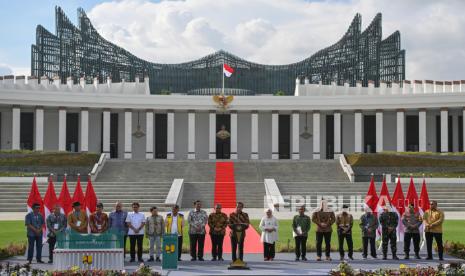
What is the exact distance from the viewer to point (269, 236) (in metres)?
17.7

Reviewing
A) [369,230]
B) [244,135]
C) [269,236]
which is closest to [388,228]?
[369,230]

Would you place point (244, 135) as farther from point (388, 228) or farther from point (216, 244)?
point (216, 244)

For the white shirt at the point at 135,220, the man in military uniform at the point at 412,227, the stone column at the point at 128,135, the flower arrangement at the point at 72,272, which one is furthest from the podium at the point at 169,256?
the stone column at the point at 128,135

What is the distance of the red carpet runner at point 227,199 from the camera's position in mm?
20812

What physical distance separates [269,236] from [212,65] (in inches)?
2114

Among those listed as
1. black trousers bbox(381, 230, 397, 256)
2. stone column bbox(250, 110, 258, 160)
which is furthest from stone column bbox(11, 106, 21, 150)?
black trousers bbox(381, 230, 397, 256)

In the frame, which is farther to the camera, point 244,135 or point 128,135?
point 244,135

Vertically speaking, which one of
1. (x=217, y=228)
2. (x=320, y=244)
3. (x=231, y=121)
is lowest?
(x=320, y=244)

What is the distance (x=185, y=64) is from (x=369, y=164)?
29252mm

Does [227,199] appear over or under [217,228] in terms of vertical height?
under

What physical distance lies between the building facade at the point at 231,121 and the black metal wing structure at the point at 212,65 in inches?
341

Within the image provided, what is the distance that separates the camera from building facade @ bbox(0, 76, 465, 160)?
54.0 meters

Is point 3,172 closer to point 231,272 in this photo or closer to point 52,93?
point 52,93

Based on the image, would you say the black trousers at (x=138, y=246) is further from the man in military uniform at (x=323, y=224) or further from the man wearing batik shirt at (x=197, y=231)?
the man in military uniform at (x=323, y=224)
